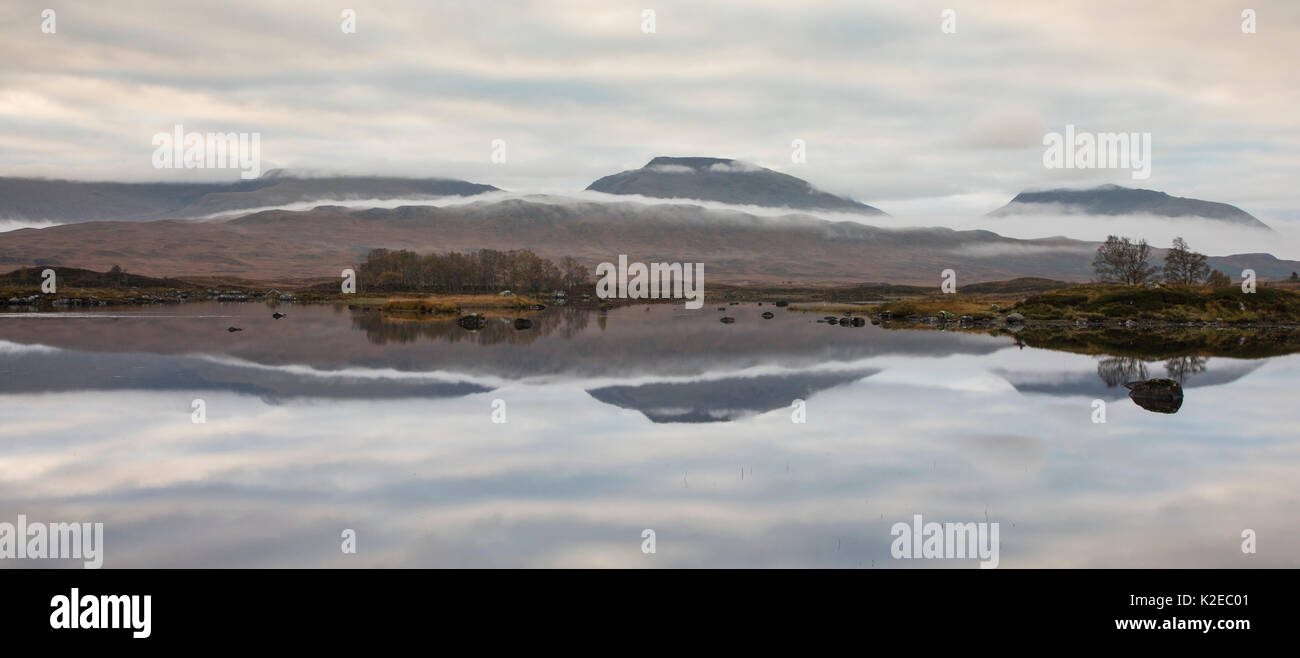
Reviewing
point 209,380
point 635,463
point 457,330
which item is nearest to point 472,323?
point 457,330

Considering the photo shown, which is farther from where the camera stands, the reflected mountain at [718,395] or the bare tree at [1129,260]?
the bare tree at [1129,260]

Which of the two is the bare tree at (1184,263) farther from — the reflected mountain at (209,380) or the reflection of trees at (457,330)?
the reflected mountain at (209,380)

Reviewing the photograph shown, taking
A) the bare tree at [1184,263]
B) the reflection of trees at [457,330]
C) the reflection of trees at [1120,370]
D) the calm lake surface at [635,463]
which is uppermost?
the bare tree at [1184,263]

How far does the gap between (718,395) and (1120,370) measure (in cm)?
2009

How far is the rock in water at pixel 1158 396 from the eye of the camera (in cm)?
2905

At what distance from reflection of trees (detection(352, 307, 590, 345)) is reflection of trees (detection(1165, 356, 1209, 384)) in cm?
3572

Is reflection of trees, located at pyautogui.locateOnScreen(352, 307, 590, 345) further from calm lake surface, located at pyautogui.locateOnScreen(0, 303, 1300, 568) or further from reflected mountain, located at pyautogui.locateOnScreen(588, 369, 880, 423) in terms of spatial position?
reflected mountain, located at pyautogui.locateOnScreen(588, 369, 880, 423)

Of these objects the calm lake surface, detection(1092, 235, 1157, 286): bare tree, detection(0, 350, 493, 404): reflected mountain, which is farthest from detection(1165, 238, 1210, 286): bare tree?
detection(0, 350, 493, 404): reflected mountain

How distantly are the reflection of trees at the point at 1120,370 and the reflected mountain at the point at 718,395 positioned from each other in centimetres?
951

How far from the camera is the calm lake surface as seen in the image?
1405 centimetres

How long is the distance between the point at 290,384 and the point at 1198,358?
43450mm

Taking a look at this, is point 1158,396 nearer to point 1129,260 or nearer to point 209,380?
point 209,380

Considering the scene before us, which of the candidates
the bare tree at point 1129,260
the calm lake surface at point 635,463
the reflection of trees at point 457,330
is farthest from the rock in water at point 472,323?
the bare tree at point 1129,260
